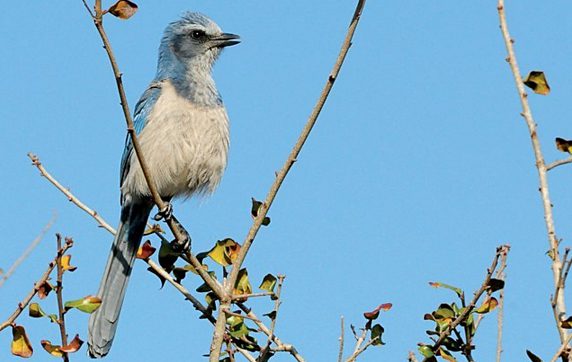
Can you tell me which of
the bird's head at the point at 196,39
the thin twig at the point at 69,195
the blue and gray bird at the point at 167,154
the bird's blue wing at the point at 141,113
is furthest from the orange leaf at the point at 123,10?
the bird's head at the point at 196,39

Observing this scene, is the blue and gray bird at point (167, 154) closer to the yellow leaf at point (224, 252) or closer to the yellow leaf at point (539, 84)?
the yellow leaf at point (224, 252)

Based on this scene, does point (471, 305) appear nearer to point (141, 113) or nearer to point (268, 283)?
point (268, 283)

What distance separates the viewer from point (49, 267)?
3264mm

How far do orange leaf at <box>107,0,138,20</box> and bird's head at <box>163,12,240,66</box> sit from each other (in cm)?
334

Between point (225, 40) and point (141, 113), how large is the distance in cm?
110

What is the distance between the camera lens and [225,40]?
22.8 ft

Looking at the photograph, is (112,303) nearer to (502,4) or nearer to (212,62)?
(212,62)

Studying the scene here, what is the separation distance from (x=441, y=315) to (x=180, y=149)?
294 centimetres

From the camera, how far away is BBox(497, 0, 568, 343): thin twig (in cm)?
289

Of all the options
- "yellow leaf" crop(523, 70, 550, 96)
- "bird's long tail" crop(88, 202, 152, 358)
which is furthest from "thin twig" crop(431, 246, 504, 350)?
"bird's long tail" crop(88, 202, 152, 358)

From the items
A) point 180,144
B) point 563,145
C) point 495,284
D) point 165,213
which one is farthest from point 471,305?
point 180,144

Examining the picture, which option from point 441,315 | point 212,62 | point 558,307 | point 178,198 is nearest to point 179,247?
point 441,315

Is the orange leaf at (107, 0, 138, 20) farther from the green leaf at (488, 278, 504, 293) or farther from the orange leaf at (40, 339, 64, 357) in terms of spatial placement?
the green leaf at (488, 278, 504, 293)

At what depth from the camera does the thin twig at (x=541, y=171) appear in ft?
9.50
